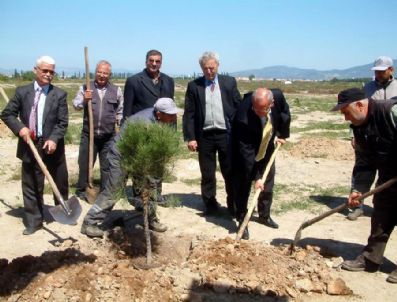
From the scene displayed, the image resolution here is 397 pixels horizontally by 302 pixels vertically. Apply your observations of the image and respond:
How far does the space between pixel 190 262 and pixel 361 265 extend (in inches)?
71.0

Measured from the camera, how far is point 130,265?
4383 mm

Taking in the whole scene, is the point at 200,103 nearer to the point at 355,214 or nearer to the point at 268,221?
the point at 268,221

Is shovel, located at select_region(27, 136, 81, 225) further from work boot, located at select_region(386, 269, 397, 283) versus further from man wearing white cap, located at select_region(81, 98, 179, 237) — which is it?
work boot, located at select_region(386, 269, 397, 283)

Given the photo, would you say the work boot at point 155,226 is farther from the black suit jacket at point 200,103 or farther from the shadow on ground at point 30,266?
the black suit jacket at point 200,103

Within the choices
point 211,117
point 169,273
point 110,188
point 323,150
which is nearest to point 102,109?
point 211,117

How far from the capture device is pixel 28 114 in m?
5.18

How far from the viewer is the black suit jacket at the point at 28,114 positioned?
5.11 meters

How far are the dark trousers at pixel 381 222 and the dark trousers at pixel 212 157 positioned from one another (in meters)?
1.99

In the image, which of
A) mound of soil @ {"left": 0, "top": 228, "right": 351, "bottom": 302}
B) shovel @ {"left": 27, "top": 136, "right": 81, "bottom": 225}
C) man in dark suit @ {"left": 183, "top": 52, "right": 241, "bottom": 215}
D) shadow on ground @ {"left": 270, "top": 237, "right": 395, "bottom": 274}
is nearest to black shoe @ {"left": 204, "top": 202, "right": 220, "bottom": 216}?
man in dark suit @ {"left": 183, "top": 52, "right": 241, "bottom": 215}

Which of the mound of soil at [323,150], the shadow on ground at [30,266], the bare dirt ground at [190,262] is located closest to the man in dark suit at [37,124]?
the bare dirt ground at [190,262]

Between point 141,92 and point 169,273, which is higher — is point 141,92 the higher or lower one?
the higher one

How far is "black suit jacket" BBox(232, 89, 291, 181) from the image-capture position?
5125mm

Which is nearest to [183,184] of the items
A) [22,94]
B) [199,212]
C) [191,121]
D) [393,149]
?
[199,212]

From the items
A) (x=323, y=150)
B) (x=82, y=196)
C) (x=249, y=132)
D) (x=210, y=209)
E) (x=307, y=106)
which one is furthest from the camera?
(x=307, y=106)
